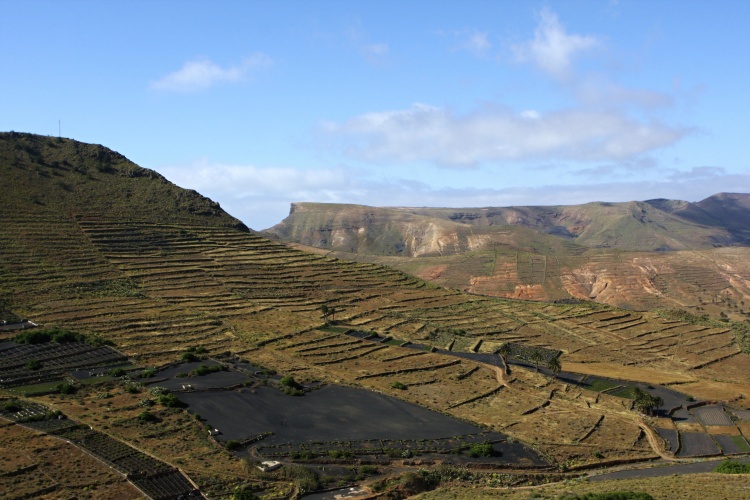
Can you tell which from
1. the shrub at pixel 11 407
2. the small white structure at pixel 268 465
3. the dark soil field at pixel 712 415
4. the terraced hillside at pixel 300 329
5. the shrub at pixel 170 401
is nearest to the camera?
the small white structure at pixel 268 465

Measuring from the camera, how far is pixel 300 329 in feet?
270

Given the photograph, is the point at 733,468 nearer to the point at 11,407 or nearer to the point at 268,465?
the point at 268,465

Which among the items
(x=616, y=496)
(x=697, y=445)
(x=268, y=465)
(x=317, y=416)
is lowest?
(x=697, y=445)

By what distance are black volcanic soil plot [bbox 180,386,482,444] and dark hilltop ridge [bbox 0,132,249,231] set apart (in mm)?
69850

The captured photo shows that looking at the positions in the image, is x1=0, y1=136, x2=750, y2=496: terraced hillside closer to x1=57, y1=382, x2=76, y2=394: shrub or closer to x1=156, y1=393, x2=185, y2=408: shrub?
x1=156, y1=393, x2=185, y2=408: shrub

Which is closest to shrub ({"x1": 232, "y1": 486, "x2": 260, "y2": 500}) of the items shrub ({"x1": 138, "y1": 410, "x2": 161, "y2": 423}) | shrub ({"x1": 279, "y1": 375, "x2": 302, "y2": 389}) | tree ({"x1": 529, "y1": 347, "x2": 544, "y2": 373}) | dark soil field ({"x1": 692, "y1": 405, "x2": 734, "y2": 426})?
shrub ({"x1": 138, "y1": 410, "x2": 161, "y2": 423})

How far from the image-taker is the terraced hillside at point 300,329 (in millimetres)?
51094

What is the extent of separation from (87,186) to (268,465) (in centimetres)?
9805

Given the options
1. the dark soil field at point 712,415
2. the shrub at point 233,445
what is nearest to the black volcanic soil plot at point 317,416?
the shrub at point 233,445

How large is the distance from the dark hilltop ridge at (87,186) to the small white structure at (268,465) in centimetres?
8161

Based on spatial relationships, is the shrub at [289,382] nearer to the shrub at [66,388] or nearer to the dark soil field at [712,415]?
the shrub at [66,388]

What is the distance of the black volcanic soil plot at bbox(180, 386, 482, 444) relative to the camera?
160 feet

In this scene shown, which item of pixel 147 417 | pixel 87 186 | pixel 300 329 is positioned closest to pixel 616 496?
pixel 147 417

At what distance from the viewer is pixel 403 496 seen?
127ft
